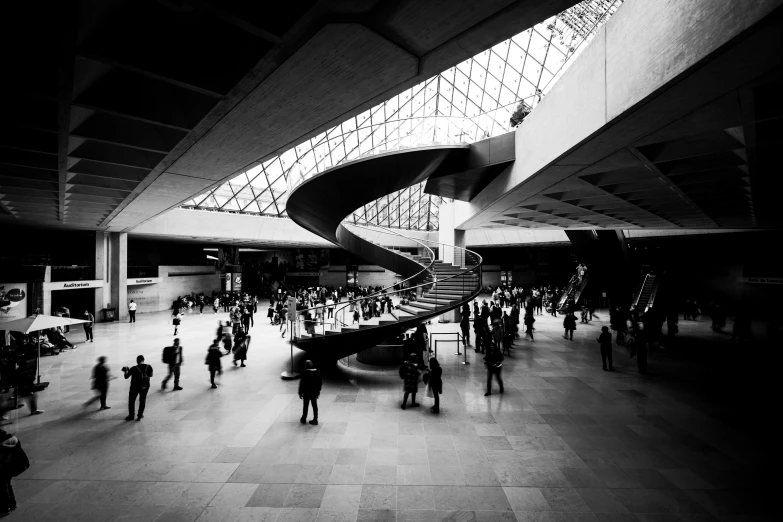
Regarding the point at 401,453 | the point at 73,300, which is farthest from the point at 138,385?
the point at 73,300

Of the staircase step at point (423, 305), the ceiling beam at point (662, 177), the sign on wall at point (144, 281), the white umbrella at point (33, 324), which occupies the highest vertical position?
the ceiling beam at point (662, 177)

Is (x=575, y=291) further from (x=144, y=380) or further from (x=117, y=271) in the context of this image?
(x=117, y=271)

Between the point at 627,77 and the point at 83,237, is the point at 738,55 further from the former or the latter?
the point at 83,237

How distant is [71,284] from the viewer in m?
17.1

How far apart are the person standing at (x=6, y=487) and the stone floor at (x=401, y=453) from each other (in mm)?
130

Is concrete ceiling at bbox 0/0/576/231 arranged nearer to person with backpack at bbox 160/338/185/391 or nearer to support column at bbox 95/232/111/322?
person with backpack at bbox 160/338/185/391

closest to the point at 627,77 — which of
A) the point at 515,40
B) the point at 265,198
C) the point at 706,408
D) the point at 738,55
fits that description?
the point at 738,55

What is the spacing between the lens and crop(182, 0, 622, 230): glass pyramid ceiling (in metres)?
22.4

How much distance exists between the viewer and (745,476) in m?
4.54

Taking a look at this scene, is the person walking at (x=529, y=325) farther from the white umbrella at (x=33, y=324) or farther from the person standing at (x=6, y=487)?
the white umbrella at (x=33, y=324)

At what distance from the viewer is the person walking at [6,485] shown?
152 inches

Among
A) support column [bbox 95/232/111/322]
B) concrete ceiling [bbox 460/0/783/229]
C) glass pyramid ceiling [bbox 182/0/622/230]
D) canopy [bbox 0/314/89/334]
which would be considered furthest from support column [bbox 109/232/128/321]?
concrete ceiling [bbox 460/0/783/229]

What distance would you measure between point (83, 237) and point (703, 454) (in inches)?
1032

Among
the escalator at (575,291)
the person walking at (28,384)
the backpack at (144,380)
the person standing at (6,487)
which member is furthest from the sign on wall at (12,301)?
the escalator at (575,291)
